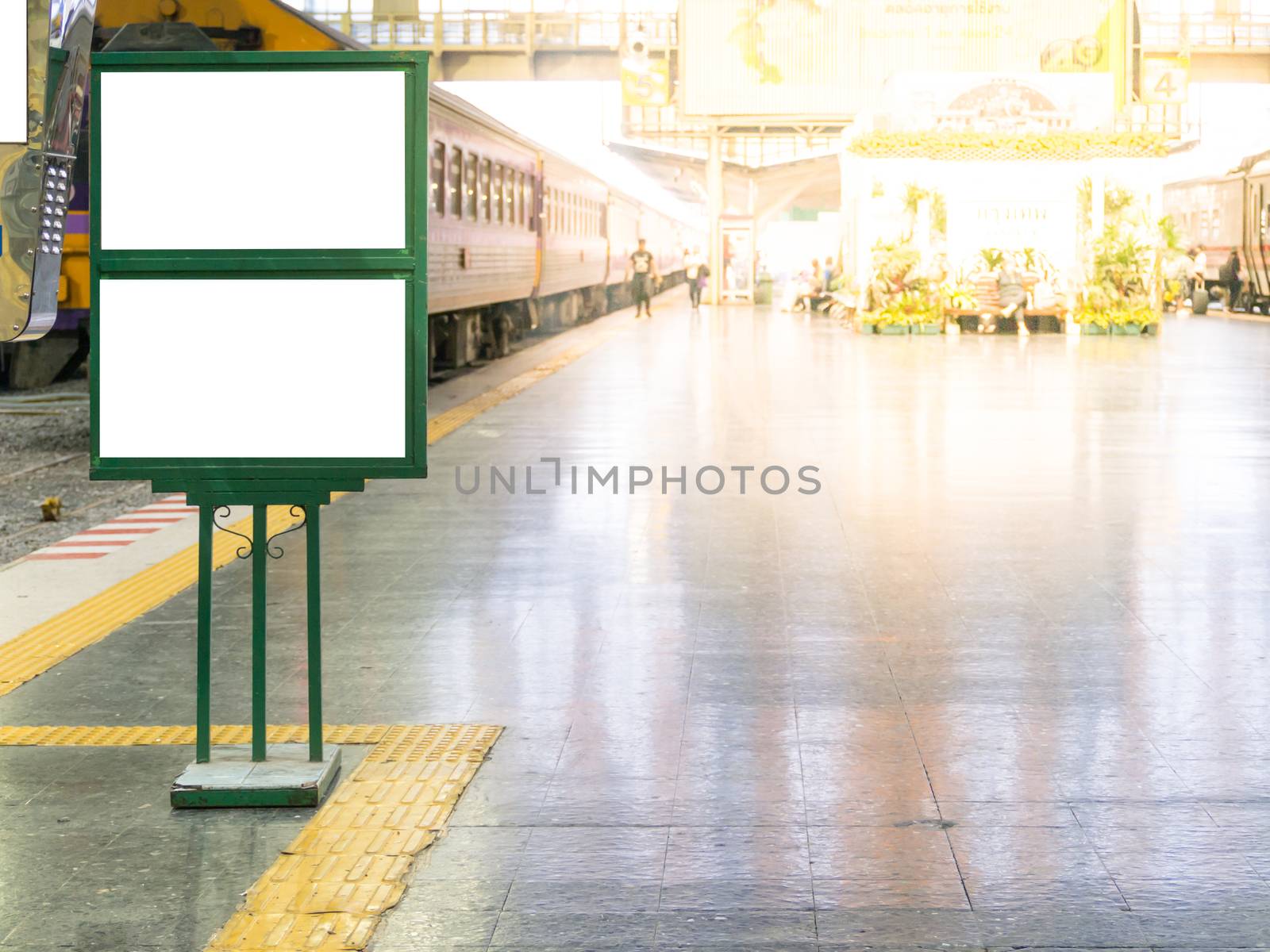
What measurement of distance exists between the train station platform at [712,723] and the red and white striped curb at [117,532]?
0.35m

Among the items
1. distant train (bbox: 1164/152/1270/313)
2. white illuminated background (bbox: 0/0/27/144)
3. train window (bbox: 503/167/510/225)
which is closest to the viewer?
white illuminated background (bbox: 0/0/27/144)

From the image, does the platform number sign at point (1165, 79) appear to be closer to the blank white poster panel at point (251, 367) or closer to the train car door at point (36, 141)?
the blank white poster panel at point (251, 367)

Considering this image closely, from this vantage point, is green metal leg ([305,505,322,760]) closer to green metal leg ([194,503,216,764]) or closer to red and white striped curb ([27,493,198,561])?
green metal leg ([194,503,216,764])

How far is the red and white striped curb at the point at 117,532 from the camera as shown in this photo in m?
9.65

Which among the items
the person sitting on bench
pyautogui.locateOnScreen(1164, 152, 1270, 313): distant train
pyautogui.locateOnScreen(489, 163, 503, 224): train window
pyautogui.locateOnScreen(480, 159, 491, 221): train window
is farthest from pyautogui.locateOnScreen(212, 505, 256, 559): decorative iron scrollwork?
pyautogui.locateOnScreen(1164, 152, 1270, 313): distant train

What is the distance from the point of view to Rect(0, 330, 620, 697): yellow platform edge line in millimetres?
6910

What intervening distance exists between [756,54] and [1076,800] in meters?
38.8

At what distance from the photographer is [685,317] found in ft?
125

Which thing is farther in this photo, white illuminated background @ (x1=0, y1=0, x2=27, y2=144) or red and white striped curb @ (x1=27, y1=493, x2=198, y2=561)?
red and white striped curb @ (x1=27, y1=493, x2=198, y2=561)

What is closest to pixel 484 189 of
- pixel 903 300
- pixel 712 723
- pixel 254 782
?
pixel 903 300

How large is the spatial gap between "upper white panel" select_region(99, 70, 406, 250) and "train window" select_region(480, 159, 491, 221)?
1803 centimetres

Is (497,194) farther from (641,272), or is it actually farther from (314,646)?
(314,646)

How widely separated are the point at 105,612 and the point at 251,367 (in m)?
3.08

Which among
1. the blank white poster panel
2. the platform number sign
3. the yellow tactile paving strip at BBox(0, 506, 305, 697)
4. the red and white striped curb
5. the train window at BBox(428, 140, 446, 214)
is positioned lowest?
the yellow tactile paving strip at BBox(0, 506, 305, 697)
